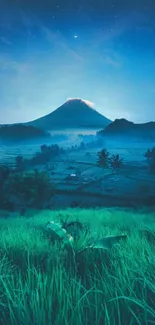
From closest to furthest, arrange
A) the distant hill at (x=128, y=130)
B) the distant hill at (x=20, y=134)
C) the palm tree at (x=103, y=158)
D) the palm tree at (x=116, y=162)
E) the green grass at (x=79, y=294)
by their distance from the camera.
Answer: the green grass at (x=79, y=294), the distant hill at (x=20, y=134), the palm tree at (x=103, y=158), the palm tree at (x=116, y=162), the distant hill at (x=128, y=130)

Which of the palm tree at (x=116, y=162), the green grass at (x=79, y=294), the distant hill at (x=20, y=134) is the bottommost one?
the palm tree at (x=116, y=162)

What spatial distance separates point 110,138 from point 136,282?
15.4 meters

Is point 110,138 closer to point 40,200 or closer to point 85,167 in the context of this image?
point 85,167

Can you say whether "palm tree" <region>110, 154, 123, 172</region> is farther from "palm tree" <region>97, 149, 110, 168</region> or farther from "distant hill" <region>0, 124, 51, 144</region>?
"distant hill" <region>0, 124, 51, 144</region>

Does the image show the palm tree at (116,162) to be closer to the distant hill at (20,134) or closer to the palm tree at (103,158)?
the palm tree at (103,158)

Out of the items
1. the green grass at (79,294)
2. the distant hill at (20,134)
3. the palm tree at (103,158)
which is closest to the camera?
the green grass at (79,294)

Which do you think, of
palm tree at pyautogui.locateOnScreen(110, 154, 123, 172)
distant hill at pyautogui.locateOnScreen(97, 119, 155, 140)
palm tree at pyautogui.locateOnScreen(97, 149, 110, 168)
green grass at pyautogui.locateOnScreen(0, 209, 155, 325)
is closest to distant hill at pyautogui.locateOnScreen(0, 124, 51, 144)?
palm tree at pyautogui.locateOnScreen(97, 149, 110, 168)

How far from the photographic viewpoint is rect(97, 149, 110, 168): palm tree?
14624mm

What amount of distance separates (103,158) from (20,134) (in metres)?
5.47

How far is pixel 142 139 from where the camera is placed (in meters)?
16.7

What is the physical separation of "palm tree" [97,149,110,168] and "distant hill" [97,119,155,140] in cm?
154

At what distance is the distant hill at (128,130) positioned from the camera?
15.6 meters

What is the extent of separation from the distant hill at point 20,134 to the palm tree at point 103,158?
3.53m

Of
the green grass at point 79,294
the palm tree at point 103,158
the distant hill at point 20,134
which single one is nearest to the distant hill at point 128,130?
the palm tree at point 103,158
